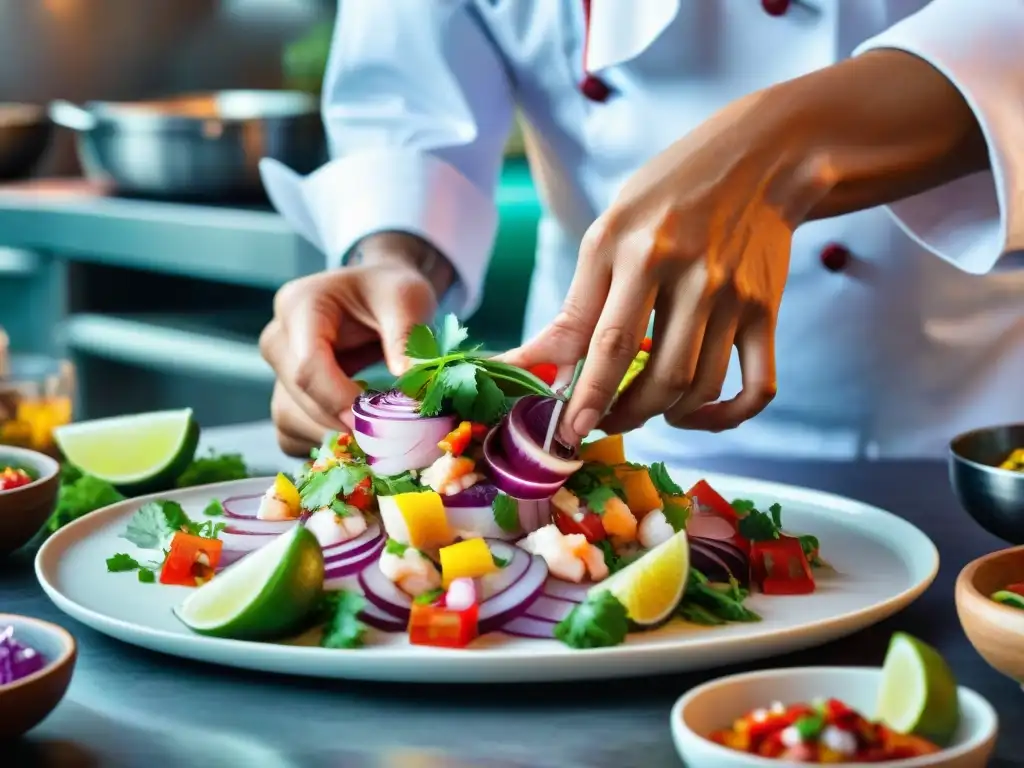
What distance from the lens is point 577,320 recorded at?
1.49 metres

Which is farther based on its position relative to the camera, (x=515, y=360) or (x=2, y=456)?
(x=2, y=456)

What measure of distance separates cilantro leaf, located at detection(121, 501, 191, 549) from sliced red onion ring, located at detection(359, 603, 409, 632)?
34 cm

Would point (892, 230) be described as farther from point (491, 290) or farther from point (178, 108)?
point (178, 108)

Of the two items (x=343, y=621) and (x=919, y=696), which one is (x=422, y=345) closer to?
(x=343, y=621)

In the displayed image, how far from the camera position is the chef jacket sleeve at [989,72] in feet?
5.36

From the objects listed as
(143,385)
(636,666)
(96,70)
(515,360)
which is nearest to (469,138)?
(515,360)

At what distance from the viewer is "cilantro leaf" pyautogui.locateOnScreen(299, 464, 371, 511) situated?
1.45m

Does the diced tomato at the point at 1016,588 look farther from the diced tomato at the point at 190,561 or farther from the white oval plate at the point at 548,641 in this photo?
the diced tomato at the point at 190,561

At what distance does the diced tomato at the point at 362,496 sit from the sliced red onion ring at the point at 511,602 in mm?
217

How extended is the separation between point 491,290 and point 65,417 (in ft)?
6.79

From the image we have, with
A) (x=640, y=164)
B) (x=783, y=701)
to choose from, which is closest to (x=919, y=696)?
(x=783, y=701)

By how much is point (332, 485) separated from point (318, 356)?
0.38m

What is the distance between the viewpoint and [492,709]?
1.16 meters

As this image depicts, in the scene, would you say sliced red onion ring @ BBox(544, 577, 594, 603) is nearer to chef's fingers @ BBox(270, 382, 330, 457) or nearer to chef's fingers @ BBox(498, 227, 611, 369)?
chef's fingers @ BBox(498, 227, 611, 369)
